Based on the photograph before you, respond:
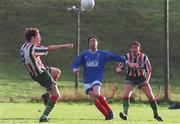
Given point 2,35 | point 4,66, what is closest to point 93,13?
point 2,35

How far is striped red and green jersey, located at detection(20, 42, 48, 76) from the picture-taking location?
15.6 m

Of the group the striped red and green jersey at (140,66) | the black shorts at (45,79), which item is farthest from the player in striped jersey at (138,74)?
the black shorts at (45,79)

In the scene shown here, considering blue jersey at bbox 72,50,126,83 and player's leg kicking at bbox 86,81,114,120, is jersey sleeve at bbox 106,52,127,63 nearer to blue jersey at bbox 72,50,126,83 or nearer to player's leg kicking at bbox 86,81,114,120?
blue jersey at bbox 72,50,126,83

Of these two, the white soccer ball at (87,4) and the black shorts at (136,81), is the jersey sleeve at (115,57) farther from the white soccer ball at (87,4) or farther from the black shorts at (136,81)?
the white soccer ball at (87,4)

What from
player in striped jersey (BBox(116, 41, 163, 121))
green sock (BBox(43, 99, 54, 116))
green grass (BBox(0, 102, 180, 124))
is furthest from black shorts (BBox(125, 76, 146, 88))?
green sock (BBox(43, 99, 54, 116))

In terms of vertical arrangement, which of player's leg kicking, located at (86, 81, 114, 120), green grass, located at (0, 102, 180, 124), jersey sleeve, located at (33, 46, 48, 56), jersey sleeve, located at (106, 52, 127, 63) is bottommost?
green grass, located at (0, 102, 180, 124)

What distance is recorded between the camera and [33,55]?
616 inches

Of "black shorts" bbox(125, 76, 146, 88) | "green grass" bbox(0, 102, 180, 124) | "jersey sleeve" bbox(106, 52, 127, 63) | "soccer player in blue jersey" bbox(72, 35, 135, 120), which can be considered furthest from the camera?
"black shorts" bbox(125, 76, 146, 88)

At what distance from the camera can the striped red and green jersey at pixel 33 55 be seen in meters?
15.6

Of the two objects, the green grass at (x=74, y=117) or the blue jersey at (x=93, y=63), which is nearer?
the green grass at (x=74, y=117)

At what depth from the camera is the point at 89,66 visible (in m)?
17.1

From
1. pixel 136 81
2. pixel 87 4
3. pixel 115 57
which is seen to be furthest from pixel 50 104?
pixel 87 4

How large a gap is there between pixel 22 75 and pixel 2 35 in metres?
10.4

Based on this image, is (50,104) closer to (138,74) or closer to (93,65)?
(93,65)
